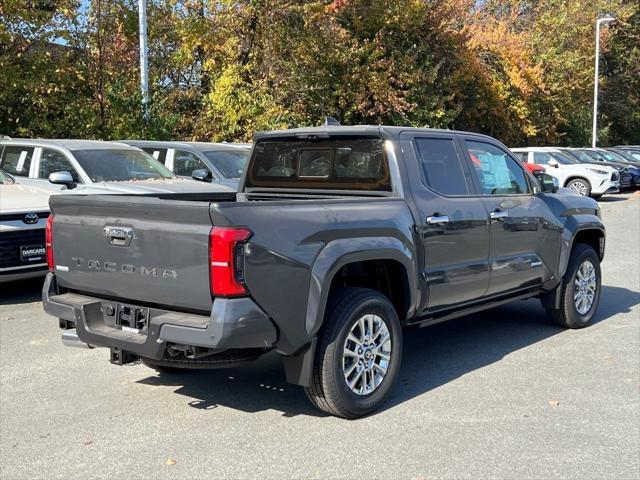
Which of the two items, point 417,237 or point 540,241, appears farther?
point 540,241

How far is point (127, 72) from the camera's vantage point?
19.0 metres

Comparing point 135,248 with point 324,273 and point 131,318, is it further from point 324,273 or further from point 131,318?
point 324,273

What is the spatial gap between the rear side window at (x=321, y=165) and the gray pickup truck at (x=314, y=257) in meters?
0.01

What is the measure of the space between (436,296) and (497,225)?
1021 mm

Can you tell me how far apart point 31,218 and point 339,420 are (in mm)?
4949

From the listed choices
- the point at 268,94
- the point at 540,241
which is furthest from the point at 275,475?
the point at 268,94

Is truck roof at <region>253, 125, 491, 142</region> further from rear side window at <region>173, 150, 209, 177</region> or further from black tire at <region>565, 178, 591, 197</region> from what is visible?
black tire at <region>565, 178, 591, 197</region>

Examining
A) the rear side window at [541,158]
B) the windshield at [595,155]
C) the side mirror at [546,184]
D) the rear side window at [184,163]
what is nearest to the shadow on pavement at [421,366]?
the side mirror at [546,184]

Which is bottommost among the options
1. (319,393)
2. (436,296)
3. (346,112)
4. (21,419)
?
(21,419)

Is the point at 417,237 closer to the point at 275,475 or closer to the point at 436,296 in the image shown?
the point at 436,296

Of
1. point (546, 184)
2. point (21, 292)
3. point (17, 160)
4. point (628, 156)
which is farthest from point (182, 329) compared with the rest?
point (628, 156)

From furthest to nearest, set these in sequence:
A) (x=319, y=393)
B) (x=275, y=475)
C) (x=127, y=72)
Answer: (x=127, y=72), (x=319, y=393), (x=275, y=475)

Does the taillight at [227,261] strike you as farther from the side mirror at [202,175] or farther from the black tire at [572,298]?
the side mirror at [202,175]

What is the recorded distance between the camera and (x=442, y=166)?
5559 mm
